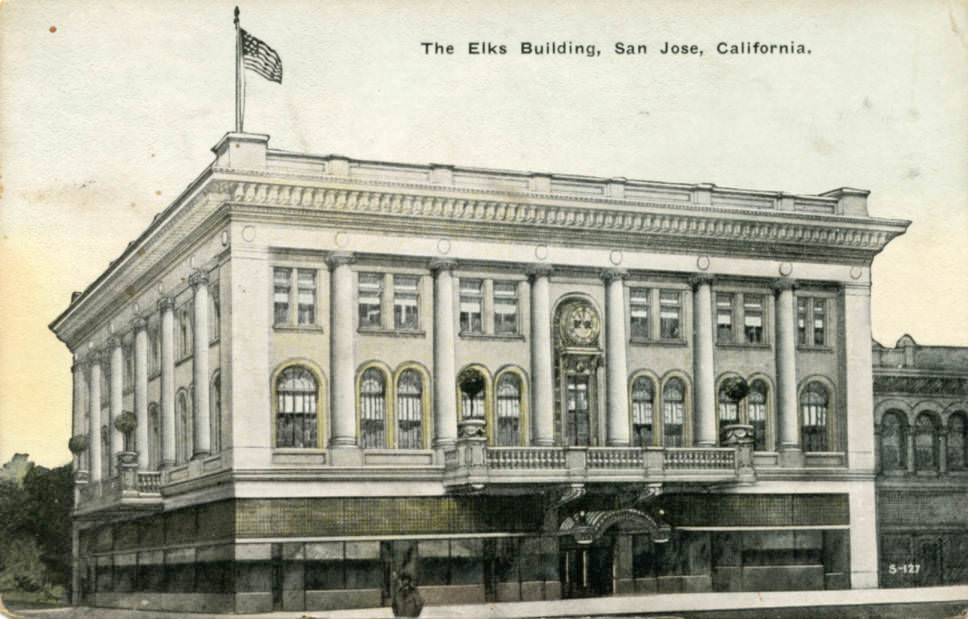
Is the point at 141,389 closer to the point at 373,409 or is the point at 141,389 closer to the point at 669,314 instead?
the point at 373,409

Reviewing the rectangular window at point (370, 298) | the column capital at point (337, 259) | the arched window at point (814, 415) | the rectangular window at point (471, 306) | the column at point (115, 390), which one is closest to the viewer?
the column capital at point (337, 259)

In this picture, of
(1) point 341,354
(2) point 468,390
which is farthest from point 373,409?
(2) point 468,390

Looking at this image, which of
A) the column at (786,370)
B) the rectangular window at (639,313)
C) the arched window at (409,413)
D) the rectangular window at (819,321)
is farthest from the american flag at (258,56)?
the rectangular window at (819,321)

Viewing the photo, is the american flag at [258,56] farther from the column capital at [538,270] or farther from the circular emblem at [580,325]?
the circular emblem at [580,325]

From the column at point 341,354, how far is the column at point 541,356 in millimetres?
4706

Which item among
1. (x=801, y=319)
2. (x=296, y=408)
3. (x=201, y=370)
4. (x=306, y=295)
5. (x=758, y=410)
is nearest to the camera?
(x=296, y=408)

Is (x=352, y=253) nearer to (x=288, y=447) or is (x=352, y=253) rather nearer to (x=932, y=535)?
(x=288, y=447)

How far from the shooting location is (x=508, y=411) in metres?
40.8

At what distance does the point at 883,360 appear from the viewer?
4503cm

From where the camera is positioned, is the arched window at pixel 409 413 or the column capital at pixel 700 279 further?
the column capital at pixel 700 279

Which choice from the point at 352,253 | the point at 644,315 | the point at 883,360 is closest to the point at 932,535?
the point at 883,360

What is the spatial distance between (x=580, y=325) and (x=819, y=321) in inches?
263

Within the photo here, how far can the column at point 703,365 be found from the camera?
4228cm

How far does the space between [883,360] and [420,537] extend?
14.3 meters
